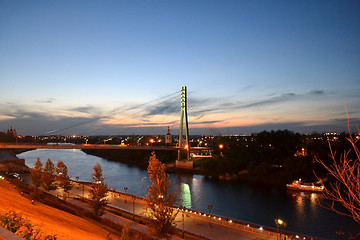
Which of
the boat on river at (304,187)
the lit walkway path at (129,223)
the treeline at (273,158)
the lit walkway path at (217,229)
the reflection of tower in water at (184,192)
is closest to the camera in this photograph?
the lit walkway path at (217,229)

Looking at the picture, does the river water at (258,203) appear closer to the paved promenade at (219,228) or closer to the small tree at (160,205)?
the paved promenade at (219,228)

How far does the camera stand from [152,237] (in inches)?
437

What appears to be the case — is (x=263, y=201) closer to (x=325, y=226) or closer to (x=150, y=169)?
(x=325, y=226)

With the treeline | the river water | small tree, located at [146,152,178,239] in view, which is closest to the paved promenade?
small tree, located at [146,152,178,239]

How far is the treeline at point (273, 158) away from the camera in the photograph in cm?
3127

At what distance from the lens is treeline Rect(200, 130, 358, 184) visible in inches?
1231

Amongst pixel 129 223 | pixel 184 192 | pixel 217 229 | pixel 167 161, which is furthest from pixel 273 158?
pixel 129 223

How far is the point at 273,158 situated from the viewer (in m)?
36.5

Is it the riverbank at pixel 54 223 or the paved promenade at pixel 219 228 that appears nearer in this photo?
the riverbank at pixel 54 223

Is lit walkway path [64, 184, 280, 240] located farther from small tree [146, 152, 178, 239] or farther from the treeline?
A: the treeline

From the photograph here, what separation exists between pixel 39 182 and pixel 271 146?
27819mm

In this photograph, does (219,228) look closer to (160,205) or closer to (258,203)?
(160,205)

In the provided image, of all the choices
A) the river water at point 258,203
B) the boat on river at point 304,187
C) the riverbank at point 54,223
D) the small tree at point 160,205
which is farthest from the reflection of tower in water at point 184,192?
the riverbank at point 54,223

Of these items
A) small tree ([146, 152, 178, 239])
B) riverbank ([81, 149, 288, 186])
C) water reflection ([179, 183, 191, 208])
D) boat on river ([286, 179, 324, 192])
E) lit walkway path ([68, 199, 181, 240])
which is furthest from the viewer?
riverbank ([81, 149, 288, 186])
